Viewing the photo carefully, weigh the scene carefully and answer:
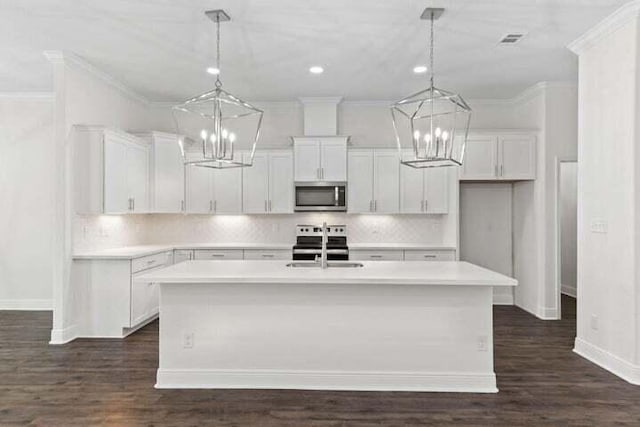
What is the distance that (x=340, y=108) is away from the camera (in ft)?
21.9

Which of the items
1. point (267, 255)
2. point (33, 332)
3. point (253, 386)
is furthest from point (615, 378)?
point (33, 332)

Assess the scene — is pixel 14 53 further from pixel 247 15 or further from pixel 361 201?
pixel 361 201

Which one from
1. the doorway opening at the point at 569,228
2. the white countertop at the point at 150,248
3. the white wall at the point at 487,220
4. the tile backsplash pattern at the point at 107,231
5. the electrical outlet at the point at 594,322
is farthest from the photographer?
the doorway opening at the point at 569,228

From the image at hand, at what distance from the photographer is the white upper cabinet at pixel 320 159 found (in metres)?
6.25

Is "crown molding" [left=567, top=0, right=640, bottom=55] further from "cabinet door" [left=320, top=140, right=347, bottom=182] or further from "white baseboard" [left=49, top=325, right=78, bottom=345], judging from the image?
"white baseboard" [left=49, top=325, right=78, bottom=345]

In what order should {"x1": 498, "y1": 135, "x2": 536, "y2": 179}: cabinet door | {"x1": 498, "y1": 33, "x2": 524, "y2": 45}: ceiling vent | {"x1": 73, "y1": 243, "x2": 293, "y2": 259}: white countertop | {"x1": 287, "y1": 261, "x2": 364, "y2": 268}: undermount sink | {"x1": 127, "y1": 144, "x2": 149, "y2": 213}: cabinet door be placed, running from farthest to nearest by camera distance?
{"x1": 498, "y1": 135, "x2": 536, "y2": 179}: cabinet door → {"x1": 127, "y1": 144, "x2": 149, "y2": 213}: cabinet door → {"x1": 73, "y1": 243, "x2": 293, "y2": 259}: white countertop → {"x1": 498, "y1": 33, "x2": 524, "y2": 45}: ceiling vent → {"x1": 287, "y1": 261, "x2": 364, "y2": 268}: undermount sink

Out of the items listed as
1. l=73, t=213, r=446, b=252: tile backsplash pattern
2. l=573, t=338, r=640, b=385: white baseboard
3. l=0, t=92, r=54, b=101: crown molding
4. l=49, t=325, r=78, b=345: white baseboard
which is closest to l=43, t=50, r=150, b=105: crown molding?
l=0, t=92, r=54, b=101: crown molding

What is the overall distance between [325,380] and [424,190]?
11.6 ft

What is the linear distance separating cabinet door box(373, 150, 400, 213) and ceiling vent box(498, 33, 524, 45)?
7.44 ft

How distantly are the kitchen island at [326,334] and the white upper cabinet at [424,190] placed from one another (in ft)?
9.13

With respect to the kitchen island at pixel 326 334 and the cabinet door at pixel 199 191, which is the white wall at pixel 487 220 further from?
the cabinet door at pixel 199 191

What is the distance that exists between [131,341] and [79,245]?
4.10 feet

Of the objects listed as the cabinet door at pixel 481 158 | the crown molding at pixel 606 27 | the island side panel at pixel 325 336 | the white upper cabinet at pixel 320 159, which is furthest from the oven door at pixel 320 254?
the crown molding at pixel 606 27

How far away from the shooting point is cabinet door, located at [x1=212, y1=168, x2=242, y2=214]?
6406mm
